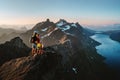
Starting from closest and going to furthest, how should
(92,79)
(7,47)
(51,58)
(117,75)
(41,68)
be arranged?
1. (41,68)
2. (51,58)
3. (7,47)
4. (92,79)
5. (117,75)

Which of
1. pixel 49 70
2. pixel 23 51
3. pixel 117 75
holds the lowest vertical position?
pixel 117 75

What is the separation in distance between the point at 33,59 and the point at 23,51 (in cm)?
4994

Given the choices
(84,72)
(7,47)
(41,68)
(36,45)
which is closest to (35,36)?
(36,45)

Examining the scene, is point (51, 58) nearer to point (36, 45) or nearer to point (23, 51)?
point (36, 45)

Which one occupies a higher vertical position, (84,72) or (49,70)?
(49,70)

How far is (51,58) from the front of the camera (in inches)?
1891

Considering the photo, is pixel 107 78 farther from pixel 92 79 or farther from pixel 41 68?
pixel 41 68

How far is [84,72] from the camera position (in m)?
200

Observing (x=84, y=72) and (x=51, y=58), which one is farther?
(x=84, y=72)

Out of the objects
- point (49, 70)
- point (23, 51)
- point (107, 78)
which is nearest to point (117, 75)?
point (107, 78)

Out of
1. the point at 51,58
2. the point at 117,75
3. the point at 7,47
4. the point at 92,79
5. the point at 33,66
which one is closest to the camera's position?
the point at 33,66

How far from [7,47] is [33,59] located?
4870cm

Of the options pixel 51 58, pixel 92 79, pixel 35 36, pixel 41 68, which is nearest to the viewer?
pixel 35 36

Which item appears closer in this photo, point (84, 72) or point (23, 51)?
point (23, 51)
